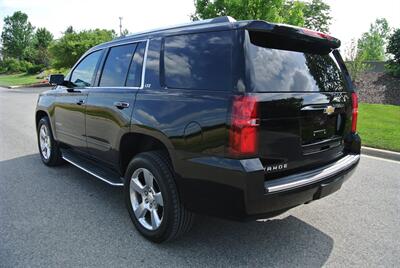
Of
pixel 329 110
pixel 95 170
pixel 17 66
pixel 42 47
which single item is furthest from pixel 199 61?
pixel 17 66

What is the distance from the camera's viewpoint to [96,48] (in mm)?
4809

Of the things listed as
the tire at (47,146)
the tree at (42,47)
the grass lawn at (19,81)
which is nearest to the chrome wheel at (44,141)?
the tire at (47,146)

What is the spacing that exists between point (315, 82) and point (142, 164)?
1.79 m

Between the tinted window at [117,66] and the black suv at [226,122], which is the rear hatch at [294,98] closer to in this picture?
the black suv at [226,122]

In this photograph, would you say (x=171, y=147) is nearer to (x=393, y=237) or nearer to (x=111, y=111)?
(x=111, y=111)

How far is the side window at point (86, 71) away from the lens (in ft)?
15.5

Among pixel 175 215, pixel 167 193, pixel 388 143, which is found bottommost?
pixel 388 143

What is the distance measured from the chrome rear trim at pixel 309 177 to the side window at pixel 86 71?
292 cm

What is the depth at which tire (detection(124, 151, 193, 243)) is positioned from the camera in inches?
125

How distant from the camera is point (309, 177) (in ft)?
10.0

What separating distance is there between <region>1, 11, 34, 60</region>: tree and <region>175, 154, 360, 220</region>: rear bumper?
325 feet

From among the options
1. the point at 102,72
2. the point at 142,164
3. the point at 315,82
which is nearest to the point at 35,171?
the point at 102,72

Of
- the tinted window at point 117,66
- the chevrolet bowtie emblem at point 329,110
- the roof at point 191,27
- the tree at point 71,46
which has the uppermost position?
the tree at point 71,46

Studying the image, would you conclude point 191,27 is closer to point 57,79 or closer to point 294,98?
point 294,98
